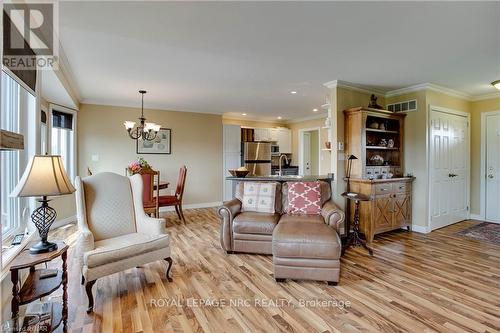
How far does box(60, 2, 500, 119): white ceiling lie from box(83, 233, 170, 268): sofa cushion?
1.99 metres

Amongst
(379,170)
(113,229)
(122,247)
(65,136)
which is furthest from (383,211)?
(65,136)

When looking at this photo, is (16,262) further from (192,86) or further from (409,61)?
(409,61)

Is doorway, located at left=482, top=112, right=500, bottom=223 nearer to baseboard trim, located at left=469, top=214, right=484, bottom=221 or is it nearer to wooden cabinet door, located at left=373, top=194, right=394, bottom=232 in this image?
A: baseboard trim, located at left=469, top=214, right=484, bottom=221

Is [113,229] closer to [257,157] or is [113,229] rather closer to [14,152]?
[14,152]

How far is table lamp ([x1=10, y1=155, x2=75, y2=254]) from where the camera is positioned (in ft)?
5.54

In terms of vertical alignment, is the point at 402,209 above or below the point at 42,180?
below

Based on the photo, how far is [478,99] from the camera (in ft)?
16.3

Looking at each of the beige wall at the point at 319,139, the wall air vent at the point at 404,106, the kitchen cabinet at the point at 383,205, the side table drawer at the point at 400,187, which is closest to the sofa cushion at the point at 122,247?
the kitchen cabinet at the point at 383,205

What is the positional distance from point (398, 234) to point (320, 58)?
3.10m

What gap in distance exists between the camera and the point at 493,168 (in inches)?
192

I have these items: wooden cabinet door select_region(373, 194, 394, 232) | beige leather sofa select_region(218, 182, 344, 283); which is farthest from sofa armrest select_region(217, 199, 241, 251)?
wooden cabinet door select_region(373, 194, 394, 232)

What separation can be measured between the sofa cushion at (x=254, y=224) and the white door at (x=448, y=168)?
303 centimetres

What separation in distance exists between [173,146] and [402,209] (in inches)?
190

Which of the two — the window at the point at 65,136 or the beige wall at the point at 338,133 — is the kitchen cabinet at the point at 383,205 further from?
the window at the point at 65,136
